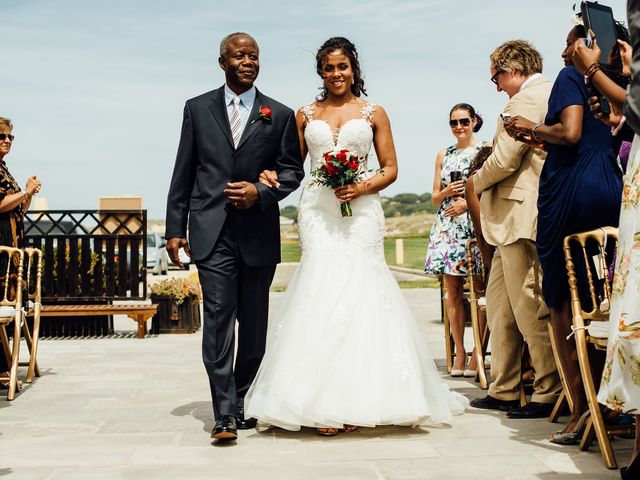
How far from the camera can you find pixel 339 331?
19.1 ft

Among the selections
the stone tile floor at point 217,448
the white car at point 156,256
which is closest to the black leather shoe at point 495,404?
the stone tile floor at point 217,448

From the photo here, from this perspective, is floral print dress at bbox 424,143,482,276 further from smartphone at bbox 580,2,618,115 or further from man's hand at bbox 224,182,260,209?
smartphone at bbox 580,2,618,115

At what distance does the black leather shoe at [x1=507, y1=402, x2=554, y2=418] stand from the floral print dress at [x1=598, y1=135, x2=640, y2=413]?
2.36m

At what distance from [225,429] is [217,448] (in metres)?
0.12

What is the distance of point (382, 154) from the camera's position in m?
6.32

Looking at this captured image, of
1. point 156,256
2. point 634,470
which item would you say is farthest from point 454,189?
point 156,256

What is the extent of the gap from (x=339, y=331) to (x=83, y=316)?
791 centimetres

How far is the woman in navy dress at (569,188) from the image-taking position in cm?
528

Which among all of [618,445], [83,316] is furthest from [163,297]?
[618,445]

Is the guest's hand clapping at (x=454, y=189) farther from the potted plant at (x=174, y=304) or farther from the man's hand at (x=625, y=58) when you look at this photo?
the potted plant at (x=174, y=304)

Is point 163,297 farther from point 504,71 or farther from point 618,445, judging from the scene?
point 618,445

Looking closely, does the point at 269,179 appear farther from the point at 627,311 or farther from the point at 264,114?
the point at 627,311

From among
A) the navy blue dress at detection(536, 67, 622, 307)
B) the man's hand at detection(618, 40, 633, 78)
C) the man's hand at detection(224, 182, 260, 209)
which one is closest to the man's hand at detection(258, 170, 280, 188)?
the man's hand at detection(224, 182, 260, 209)

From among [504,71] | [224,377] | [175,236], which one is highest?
[504,71]
